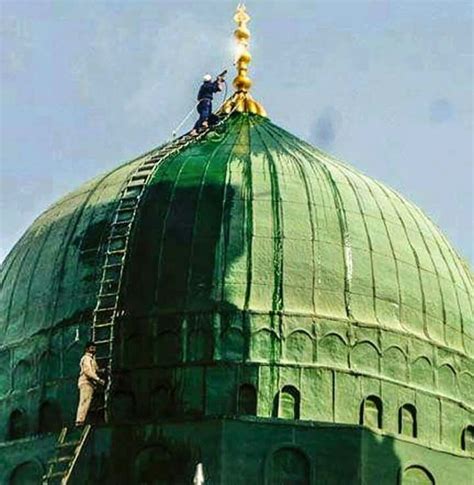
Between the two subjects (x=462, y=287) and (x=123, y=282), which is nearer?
(x=123, y=282)

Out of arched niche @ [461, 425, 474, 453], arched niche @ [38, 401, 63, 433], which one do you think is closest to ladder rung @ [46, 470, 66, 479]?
arched niche @ [38, 401, 63, 433]

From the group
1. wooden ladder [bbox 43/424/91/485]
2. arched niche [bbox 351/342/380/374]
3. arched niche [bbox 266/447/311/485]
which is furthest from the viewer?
arched niche [bbox 351/342/380/374]

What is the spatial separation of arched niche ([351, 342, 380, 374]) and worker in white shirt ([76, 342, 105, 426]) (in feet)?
13.4

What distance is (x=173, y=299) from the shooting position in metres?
31.8

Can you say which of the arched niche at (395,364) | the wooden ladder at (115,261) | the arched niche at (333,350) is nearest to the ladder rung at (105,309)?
the wooden ladder at (115,261)

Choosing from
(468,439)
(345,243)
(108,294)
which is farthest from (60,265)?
(468,439)

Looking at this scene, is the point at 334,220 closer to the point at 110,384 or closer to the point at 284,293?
the point at 284,293

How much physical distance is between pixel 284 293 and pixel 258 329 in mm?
799

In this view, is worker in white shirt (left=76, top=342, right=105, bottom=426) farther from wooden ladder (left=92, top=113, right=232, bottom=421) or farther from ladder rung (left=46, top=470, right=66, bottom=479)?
ladder rung (left=46, top=470, right=66, bottom=479)

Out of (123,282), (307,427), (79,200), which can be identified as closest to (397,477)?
(307,427)

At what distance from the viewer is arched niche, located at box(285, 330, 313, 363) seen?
31297 mm

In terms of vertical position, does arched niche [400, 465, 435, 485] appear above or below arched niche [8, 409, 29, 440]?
below

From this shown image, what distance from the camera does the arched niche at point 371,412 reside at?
31266 mm

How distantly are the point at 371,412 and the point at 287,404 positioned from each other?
1435 millimetres
